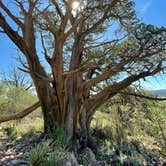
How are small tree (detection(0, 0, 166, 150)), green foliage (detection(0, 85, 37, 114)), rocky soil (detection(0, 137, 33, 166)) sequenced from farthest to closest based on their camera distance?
green foliage (detection(0, 85, 37, 114)) → small tree (detection(0, 0, 166, 150)) → rocky soil (detection(0, 137, 33, 166))

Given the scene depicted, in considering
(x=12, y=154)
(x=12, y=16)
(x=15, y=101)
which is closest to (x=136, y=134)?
(x=12, y=154)

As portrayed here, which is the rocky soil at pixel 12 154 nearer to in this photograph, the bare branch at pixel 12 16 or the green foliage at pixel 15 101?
the bare branch at pixel 12 16

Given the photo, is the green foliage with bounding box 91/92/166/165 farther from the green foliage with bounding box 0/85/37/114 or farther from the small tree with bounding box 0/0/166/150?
the green foliage with bounding box 0/85/37/114

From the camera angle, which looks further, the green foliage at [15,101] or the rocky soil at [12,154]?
the green foliage at [15,101]

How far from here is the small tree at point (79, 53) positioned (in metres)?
6.61

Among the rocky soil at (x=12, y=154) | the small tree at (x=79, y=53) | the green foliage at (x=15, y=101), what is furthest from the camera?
the green foliage at (x=15, y=101)

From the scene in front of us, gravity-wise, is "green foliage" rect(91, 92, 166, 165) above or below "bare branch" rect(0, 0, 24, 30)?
below

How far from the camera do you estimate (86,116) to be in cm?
863

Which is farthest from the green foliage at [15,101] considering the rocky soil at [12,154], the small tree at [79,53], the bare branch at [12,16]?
the bare branch at [12,16]

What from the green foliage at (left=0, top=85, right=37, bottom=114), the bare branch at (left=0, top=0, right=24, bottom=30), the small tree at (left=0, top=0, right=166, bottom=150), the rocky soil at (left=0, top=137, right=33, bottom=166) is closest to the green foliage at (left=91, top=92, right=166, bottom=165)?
the small tree at (left=0, top=0, right=166, bottom=150)

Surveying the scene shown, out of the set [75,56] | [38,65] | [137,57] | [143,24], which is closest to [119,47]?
[137,57]

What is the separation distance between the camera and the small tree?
6613 mm

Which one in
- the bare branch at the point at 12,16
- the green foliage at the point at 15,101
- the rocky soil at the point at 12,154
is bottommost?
the rocky soil at the point at 12,154

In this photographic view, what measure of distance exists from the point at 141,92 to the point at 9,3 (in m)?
6.00
